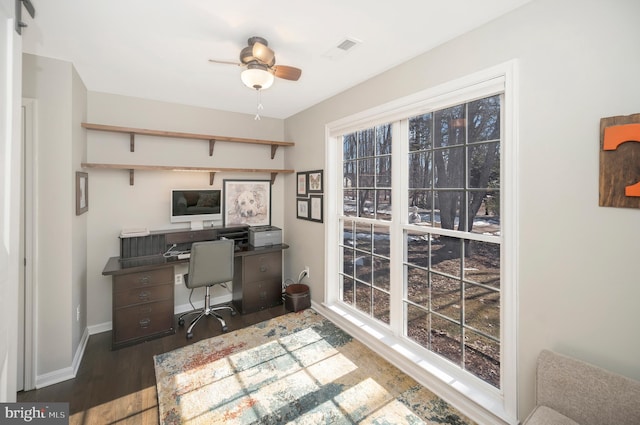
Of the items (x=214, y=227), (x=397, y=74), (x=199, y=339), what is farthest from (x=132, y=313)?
(x=397, y=74)

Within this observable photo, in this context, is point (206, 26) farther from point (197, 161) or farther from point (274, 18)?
point (197, 161)

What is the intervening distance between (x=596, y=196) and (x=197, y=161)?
3608mm

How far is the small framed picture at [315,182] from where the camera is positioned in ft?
11.1

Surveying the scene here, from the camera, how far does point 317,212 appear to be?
3.46 metres

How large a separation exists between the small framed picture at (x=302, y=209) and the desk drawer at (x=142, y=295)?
1665 millimetres

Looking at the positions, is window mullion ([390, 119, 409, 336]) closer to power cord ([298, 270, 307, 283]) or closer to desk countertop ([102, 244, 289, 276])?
power cord ([298, 270, 307, 283])

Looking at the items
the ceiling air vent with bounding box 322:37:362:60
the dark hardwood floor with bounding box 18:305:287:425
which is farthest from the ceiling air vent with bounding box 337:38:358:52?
the dark hardwood floor with bounding box 18:305:287:425

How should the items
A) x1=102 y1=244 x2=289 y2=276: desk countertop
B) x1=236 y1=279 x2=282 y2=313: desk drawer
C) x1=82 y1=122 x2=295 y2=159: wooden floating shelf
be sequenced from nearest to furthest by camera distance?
1. x1=102 y1=244 x2=289 y2=276: desk countertop
2. x1=82 y1=122 x2=295 y2=159: wooden floating shelf
3. x1=236 y1=279 x2=282 y2=313: desk drawer

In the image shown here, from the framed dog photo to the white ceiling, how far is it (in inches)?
54.7

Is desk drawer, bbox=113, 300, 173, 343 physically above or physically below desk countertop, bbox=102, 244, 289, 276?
Answer: below

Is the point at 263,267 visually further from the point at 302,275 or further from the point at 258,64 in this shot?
the point at 258,64

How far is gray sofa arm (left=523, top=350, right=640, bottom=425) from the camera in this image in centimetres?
125

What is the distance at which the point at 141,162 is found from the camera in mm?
3250

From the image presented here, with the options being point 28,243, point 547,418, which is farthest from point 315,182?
point 547,418
